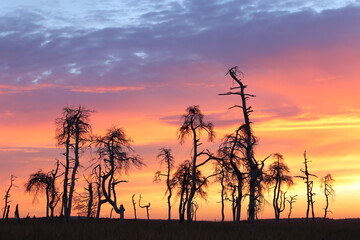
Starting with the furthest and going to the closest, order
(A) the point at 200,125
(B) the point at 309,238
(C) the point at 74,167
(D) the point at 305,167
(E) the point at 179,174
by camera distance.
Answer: (D) the point at 305,167
(E) the point at 179,174
(A) the point at 200,125
(C) the point at 74,167
(B) the point at 309,238

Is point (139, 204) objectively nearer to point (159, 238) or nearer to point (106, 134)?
point (106, 134)

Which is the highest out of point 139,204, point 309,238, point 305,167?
point 305,167

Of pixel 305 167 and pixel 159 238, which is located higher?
pixel 305 167

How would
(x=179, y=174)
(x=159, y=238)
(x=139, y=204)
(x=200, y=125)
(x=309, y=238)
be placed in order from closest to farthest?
1. (x=159, y=238)
2. (x=309, y=238)
3. (x=200, y=125)
4. (x=179, y=174)
5. (x=139, y=204)

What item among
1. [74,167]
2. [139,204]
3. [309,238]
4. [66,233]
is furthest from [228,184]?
[66,233]

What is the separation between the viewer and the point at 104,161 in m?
41.1

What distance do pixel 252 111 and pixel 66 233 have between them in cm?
1150

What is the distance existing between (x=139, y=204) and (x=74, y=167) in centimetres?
3310

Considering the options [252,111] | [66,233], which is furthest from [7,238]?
[252,111]

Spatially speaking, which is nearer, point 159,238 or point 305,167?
point 159,238

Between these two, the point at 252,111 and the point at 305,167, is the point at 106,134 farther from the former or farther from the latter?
the point at 305,167

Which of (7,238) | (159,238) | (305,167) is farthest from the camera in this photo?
(305,167)

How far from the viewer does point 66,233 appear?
1959 cm

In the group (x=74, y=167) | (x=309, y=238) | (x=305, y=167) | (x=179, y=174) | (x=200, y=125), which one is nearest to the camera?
(x=309, y=238)
